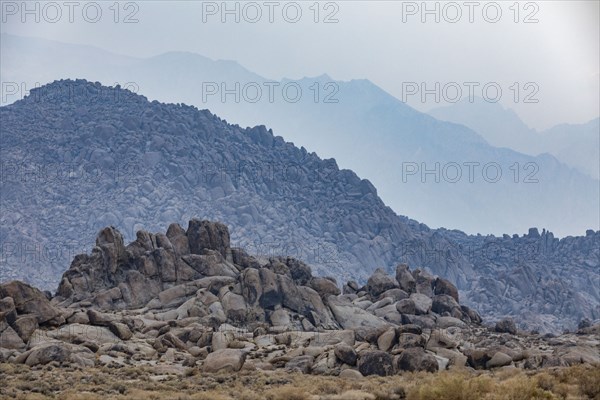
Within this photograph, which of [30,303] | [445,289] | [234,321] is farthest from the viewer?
[445,289]

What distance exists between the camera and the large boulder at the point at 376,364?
3503 centimetres

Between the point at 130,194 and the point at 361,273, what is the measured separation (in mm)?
69225

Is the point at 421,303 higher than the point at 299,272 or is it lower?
lower

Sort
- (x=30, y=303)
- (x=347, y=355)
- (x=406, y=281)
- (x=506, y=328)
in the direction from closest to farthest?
(x=347, y=355), (x=30, y=303), (x=506, y=328), (x=406, y=281)

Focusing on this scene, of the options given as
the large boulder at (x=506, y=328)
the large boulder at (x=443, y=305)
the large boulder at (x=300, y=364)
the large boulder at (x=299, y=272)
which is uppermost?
the large boulder at (x=299, y=272)

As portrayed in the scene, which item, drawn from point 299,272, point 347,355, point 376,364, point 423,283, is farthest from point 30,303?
point 423,283

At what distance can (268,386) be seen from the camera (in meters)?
Answer: 28.9

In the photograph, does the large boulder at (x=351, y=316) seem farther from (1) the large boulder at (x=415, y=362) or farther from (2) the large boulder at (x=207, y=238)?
(1) the large boulder at (x=415, y=362)

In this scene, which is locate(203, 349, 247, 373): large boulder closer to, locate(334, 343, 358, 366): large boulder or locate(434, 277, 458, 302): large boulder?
locate(334, 343, 358, 366): large boulder

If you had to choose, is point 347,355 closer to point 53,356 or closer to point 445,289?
point 53,356

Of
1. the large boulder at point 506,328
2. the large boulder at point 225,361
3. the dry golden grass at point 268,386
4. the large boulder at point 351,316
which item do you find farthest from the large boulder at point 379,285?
the dry golden grass at point 268,386

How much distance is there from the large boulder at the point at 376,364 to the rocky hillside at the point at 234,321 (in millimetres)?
71

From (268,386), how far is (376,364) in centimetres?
838

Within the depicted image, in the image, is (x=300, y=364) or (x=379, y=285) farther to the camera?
(x=379, y=285)
